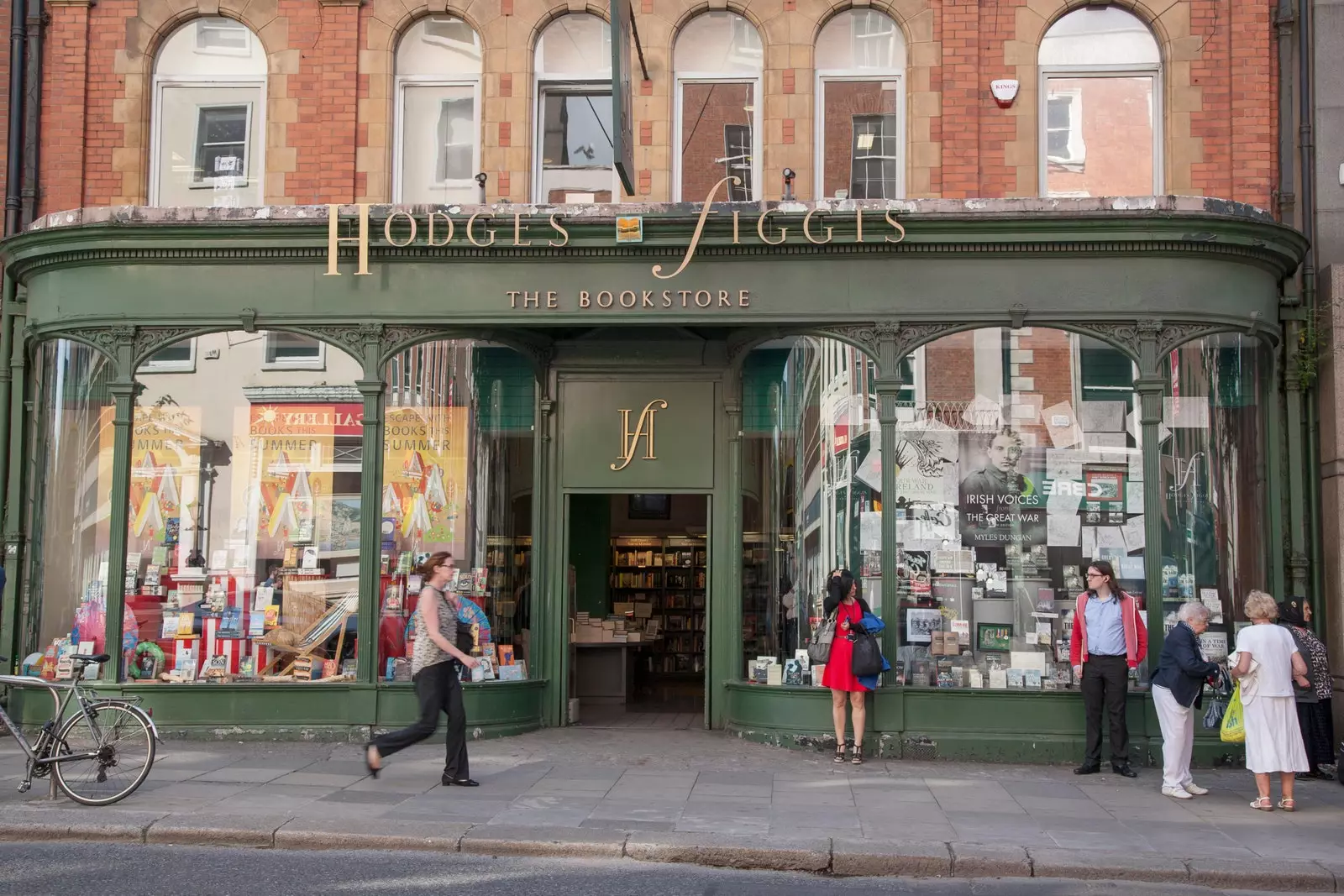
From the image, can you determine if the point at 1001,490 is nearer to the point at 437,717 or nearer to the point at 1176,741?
the point at 1176,741

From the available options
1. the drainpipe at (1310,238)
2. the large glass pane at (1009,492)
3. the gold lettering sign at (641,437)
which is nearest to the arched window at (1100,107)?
the drainpipe at (1310,238)

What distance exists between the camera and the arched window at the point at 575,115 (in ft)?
45.1

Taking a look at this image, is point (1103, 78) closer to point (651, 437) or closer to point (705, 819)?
point (651, 437)

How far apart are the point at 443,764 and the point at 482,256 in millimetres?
4753

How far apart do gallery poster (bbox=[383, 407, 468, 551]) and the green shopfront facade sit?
3 cm

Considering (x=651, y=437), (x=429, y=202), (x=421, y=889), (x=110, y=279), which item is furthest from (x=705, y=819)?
(x=110, y=279)

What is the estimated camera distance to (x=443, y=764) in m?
11.5

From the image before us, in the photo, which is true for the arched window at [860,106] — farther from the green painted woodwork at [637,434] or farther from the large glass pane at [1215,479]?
the large glass pane at [1215,479]

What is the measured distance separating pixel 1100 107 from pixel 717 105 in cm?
386

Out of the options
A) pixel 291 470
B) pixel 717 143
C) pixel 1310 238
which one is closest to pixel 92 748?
pixel 291 470

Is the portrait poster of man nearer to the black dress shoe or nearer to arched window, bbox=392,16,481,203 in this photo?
the black dress shoe

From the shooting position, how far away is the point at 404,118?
1385cm

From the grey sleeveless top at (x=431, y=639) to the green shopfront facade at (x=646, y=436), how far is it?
2.52 m

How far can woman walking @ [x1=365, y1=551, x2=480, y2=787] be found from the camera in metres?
10.2
